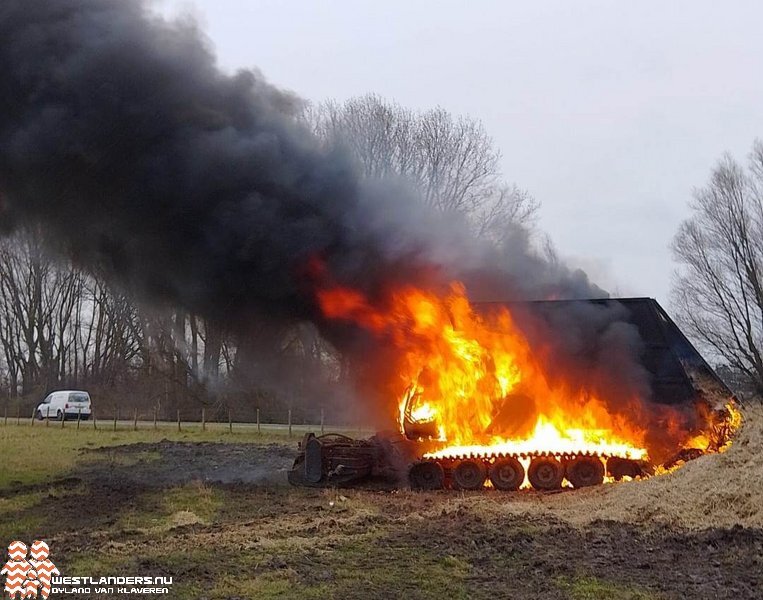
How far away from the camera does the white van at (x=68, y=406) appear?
39.0 meters

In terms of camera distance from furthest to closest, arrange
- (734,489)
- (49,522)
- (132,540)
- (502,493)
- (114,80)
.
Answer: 1. (114,80)
2. (502,493)
3. (49,522)
4. (734,489)
5. (132,540)

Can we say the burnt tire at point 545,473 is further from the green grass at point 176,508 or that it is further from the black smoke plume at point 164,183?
the green grass at point 176,508

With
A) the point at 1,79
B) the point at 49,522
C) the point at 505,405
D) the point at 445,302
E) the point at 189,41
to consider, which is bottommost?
the point at 49,522

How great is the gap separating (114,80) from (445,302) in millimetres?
8535

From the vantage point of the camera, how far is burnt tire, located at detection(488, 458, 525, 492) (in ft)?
51.6

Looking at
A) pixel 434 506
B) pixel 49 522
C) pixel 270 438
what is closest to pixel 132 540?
pixel 49 522

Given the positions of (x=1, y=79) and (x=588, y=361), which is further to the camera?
(x=588, y=361)

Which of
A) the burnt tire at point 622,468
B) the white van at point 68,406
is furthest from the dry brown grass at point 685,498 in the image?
the white van at point 68,406

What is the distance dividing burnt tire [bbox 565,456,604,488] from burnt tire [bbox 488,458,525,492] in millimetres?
968

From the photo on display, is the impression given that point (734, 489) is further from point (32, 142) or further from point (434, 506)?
point (32, 142)

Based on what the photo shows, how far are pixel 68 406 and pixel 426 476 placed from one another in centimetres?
2843

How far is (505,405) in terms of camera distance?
55.6 ft

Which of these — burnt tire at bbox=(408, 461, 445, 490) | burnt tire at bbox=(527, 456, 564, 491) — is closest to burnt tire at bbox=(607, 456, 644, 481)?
burnt tire at bbox=(527, 456, 564, 491)

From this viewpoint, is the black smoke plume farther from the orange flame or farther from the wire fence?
the wire fence
